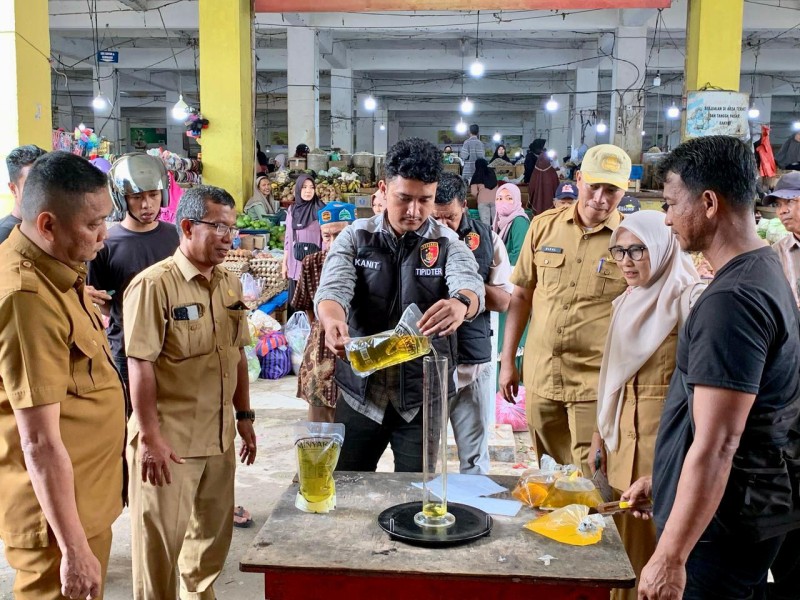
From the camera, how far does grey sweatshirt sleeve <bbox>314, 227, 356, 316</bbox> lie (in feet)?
8.18

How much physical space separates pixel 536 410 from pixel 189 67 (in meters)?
17.3

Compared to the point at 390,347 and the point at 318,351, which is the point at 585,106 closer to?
the point at 318,351

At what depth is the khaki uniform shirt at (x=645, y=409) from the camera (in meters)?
2.43

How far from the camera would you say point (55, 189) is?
1.78 meters

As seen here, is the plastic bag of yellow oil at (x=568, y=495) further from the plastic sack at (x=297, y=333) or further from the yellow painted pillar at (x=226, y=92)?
the yellow painted pillar at (x=226, y=92)

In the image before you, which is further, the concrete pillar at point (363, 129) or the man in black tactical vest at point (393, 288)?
the concrete pillar at point (363, 129)

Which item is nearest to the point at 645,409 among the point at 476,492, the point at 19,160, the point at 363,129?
the point at 476,492

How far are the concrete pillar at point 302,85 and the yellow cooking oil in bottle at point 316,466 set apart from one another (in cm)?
1155

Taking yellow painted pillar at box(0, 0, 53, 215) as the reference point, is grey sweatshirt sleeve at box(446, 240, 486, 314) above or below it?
below

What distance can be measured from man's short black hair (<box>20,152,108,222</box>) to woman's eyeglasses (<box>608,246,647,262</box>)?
161 cm

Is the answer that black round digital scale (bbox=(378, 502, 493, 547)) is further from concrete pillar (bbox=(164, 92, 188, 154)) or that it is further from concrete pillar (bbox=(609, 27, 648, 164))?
concrete pillar (bbox=(164, 92, 188, 154))

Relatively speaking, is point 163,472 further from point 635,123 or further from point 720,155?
point 635,123

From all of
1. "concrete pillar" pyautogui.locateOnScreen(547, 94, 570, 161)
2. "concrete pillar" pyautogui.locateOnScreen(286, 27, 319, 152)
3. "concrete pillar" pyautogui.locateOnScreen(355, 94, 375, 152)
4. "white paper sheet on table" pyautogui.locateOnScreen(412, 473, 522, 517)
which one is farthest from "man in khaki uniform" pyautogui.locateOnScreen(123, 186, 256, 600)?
"concrete pillar" pyautogui.locateOnScreen(355, 94, 375, 152)

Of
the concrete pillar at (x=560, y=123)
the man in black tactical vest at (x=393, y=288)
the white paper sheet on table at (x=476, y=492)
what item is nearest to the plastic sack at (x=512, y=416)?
the man in black tactical vest at (x=393, y=288)
